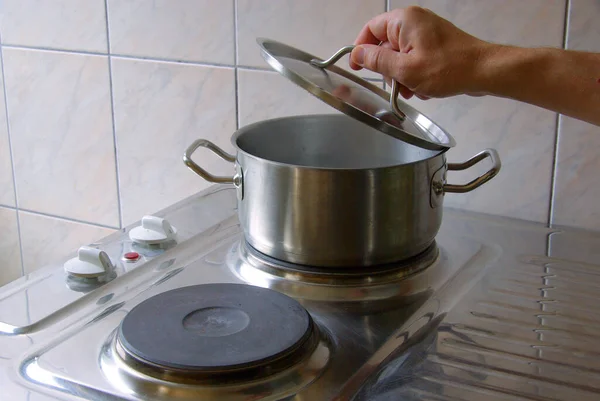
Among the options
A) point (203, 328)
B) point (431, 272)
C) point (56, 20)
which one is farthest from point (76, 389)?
point (56, 20)

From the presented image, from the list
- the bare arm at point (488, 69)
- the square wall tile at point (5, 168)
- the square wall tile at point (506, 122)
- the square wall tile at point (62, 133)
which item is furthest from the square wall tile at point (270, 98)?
the square wall tile at point (5, 168)

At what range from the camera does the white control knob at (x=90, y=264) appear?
799 mm

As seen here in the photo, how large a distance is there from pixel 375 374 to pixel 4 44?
101 cm

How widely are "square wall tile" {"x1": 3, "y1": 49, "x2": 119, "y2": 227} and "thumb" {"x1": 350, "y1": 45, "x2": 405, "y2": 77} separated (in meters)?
0.64

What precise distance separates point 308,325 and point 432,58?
270 mm

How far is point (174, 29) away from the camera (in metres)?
1.15

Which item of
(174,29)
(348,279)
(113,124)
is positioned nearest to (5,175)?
(113,124)

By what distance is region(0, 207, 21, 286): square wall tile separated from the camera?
1.45 metres

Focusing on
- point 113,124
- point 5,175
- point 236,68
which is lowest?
point 5,175

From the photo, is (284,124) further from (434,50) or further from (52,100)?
(52,100)

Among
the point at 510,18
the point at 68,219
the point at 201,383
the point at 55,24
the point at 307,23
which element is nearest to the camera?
the point at 201,383

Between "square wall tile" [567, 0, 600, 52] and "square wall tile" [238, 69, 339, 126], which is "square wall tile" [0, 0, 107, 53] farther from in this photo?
"square wall tile" [567, 0, 600, 52]

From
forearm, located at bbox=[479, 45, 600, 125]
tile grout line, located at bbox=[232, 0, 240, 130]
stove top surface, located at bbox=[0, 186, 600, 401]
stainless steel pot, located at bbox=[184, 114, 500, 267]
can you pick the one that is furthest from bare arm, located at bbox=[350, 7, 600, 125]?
tile grout line, located at bbox=[232, 0, 240, 130]

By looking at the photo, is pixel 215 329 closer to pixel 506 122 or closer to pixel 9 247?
pixel 506 122
